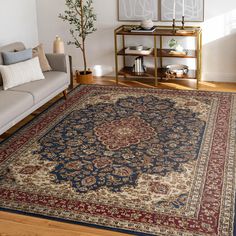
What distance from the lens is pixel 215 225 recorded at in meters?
3.16

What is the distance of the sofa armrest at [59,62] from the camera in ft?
18.8

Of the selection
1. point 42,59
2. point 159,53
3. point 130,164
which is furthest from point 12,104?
point 159,53

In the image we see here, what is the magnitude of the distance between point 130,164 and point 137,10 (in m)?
3.05

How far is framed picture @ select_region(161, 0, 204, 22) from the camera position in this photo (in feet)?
20.1

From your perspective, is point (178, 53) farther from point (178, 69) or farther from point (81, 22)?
point (81, 22)

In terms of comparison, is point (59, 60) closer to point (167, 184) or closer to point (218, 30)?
point (218, 30)

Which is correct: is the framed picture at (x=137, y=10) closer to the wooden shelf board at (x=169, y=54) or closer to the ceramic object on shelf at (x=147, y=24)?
the ceramic object on shelf at (x=147, y=24)

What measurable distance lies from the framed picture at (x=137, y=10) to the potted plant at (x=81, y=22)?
0.44m

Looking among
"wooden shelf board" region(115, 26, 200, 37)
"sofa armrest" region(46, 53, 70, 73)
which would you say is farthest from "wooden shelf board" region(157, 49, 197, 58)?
"sofa armrest" region(46, 53, 70, 73)

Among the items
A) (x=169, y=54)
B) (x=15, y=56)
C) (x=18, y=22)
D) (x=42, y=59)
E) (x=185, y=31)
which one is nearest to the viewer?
(x=15, y=56)

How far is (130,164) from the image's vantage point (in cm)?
408

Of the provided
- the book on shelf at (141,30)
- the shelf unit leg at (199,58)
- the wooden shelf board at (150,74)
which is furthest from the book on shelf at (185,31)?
the wooden shelf board at (150,74)

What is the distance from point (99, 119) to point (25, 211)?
1.96 metres

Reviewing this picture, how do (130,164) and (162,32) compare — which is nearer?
(130,164)
